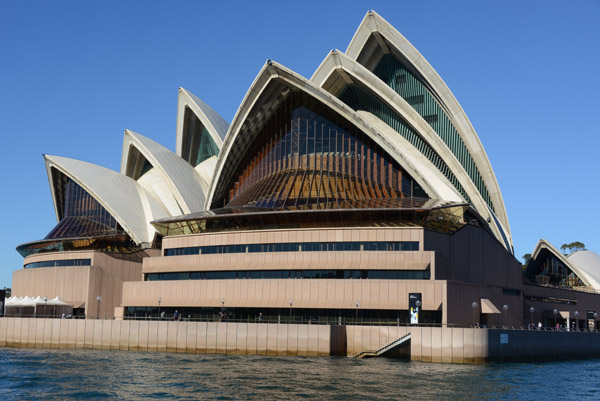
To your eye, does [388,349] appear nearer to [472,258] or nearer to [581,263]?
[472,258]

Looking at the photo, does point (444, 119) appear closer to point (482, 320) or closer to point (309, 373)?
point (482, 320)

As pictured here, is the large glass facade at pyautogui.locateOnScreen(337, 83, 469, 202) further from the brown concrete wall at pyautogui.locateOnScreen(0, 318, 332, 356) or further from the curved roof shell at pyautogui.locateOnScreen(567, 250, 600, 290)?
the curved roof shell at pyautogui.locateOnScreen(567, 250, 600, 290)

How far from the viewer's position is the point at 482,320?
182ft

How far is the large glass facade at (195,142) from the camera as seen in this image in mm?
83125

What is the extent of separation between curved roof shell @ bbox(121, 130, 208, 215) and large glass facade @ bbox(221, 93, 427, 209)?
6.10 m

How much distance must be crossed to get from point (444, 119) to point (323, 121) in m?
12.0

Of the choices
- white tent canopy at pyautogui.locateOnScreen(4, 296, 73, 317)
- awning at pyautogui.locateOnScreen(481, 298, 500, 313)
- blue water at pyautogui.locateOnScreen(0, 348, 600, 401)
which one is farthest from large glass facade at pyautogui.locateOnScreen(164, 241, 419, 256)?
white tent canopy at pyautogui.locateOnScreen(4, 296, 73, 317)

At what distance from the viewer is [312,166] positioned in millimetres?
67312

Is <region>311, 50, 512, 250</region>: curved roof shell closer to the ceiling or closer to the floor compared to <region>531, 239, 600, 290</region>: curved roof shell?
closer to the ceiling

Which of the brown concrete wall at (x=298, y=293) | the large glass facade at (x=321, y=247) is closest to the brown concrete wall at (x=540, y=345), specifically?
the brown concrete wall at (x=298, y=293)

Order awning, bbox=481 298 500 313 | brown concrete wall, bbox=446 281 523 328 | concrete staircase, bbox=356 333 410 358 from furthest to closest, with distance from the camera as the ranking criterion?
awning, bbox=481 298 500 313, brown concrete wall, bbox=446 281 523 328, concrete staircase, bbox=356 333 410 358

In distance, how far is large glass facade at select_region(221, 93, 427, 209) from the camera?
209 feet

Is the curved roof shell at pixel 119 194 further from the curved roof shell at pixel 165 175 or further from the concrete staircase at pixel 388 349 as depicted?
the concrete staircase at pixel 388 349

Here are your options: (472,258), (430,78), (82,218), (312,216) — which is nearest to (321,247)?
(312,216)
